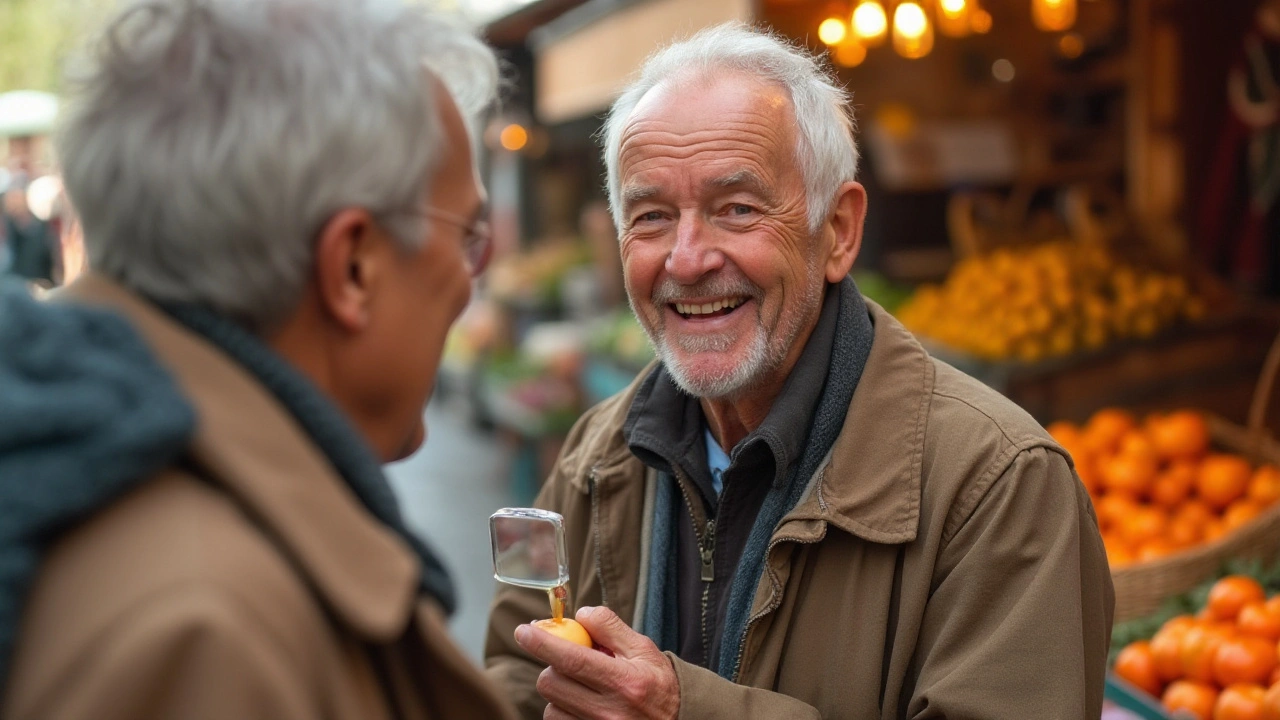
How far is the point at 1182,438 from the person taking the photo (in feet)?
13.3

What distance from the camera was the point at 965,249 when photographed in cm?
613

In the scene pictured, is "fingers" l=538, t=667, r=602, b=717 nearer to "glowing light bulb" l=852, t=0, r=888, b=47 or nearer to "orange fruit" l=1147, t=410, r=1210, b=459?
"orange fruit" l=1147, t=410, r=1210, b=459

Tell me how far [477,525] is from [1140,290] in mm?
4387

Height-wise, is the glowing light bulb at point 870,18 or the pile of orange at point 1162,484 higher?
the glowing light bulb at point 870,18

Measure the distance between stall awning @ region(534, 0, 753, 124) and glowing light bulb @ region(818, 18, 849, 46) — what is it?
0.65 m

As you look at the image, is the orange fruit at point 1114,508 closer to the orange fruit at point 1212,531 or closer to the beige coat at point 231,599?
the orange fruit at point 1212,531

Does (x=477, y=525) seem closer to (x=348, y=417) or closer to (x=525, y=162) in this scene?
(x=525, y=162)

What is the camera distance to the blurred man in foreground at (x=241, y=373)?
945mm

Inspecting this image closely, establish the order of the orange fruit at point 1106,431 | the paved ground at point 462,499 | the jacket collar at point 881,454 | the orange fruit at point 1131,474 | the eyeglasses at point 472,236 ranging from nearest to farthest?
1. the eyeglasses at point 472,236
2. the jacket collar at point 881,454
3. the orange fruit at point 1131,474
4. the orange fruit at point 1106,431
5. the paved ground at point 462,499

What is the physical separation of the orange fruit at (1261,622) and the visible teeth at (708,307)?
1.69 meters

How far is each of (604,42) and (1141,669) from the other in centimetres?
463

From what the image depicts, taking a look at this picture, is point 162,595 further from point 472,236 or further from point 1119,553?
point 1119,553

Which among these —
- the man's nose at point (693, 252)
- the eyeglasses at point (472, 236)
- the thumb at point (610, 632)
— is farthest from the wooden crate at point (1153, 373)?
the eyeglasses at point (472, 236)

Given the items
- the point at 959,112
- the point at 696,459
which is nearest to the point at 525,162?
the point at 959,112
